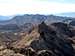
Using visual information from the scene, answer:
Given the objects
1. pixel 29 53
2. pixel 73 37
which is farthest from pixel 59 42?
pixel 29 53

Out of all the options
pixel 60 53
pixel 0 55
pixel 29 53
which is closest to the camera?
pixel 0 55

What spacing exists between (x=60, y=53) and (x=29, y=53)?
6997 centimetres

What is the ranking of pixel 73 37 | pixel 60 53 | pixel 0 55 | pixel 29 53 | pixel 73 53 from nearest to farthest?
pixel 0 55, pixel 29 53, pixel 60 53, pixel 73 53, pixel 73 37

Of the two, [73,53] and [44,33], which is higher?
[44,33]

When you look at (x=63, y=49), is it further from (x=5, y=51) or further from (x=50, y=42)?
(x=5, y=51)

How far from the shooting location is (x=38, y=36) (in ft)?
504

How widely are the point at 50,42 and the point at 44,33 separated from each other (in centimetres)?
746

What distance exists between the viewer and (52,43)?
6019 inches

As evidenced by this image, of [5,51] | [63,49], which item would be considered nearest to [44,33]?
[63,49]

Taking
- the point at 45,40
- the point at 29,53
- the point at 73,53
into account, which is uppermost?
the point at 29,53

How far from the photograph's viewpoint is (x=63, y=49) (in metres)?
157

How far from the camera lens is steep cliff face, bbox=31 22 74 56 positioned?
143625mm

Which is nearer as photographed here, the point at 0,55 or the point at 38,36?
the point at 0,55

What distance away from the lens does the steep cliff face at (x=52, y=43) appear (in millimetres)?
143625
